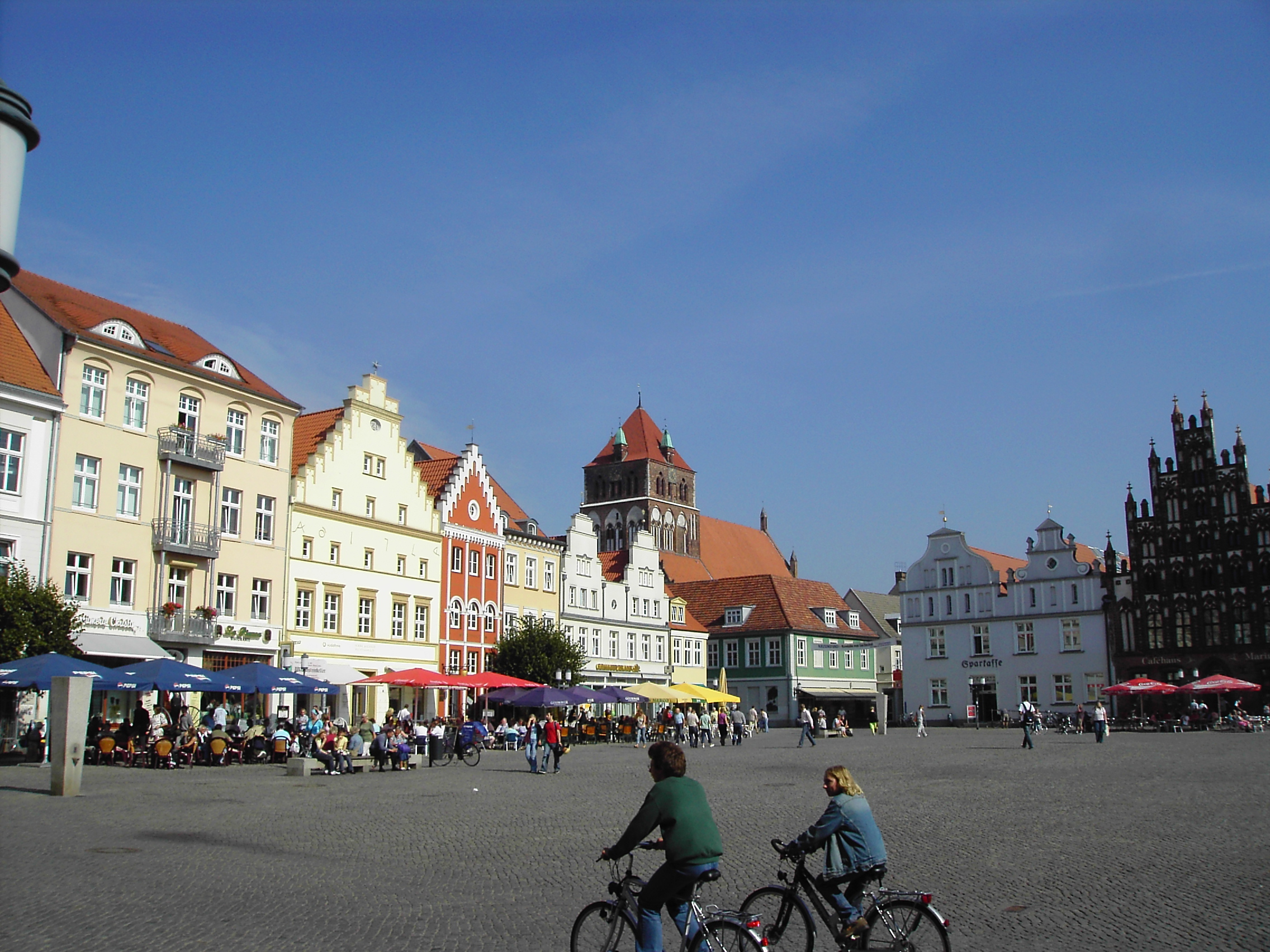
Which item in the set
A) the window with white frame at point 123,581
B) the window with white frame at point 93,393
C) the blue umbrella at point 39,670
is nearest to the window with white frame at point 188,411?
the window with white frame at point 93,393

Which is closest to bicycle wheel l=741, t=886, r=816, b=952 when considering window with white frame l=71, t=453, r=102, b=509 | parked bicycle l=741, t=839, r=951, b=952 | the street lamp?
parked bicycle l=741, t=839, r=951, b=952

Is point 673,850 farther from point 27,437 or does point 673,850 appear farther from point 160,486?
point 160,486

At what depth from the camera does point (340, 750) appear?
29.9 m

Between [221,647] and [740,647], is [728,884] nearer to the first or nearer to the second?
[221,647]

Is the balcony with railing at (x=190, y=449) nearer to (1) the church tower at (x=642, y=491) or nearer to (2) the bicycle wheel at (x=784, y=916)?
(2) the bicycle wheel at (x=784, y=916)

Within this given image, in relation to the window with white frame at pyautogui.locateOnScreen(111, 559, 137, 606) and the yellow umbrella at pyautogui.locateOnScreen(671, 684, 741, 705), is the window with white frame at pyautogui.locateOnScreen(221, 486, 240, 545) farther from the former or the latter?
the yellow umbrella at pyautogui.locateOnScreen(671, 684, 741, 705)

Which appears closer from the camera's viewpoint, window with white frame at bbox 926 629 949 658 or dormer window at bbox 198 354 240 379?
dormer window at bbox 198 354 240 379

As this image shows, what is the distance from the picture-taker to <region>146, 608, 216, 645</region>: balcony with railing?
38094 mm

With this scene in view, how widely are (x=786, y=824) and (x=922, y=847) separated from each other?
2.97 m

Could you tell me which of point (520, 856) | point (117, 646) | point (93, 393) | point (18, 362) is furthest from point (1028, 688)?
point (520, 856)

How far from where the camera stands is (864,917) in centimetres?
741

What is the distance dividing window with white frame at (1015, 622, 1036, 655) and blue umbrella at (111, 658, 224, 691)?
186 feet

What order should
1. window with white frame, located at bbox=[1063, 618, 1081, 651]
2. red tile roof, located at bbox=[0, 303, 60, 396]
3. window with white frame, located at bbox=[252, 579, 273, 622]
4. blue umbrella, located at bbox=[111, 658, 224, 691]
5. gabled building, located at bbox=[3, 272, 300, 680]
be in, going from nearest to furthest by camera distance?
blue umbrella, located at bbox=[111, 658, 224, 691] < red tile roof, located at bbox=[0, 303, 60, 396] < gabled building, located at bbox=[3, 272, 300, 680] < window with white frame, located at bbox=[252, 579, 273, 622] < window with white frame, located at bbox=[1063, 618, 1081, 651]

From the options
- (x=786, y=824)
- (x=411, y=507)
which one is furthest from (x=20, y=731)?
(x=786, y=824)
